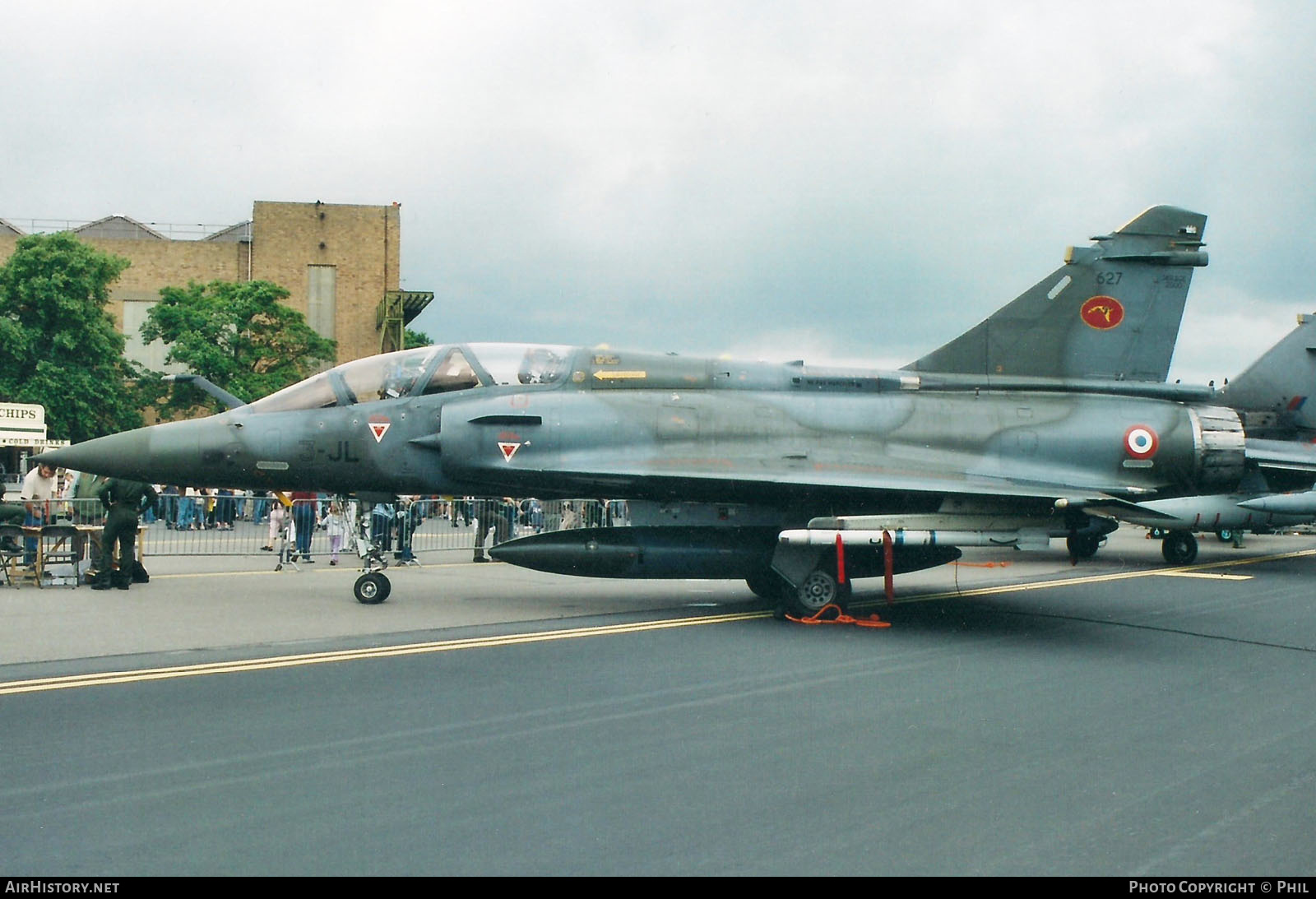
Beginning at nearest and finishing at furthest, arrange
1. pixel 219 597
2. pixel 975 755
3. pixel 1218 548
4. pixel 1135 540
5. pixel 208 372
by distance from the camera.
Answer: pixel 975 755
pixel 219 597
pixel 1218 548
pixel 1135 540
pixel 208 372

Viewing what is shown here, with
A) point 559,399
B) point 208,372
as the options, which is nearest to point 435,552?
point 559,399

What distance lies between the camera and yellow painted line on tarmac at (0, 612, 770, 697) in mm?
6930

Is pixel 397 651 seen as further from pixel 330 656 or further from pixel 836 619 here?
pixel 836 619

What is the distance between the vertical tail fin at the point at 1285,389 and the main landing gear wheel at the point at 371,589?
16.9 metres

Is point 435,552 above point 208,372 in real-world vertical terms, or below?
below

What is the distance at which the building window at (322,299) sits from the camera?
50.8 metres

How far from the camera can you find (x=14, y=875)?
3707 millimetres

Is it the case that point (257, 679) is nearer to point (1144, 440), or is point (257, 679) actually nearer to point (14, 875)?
point (14, 875)

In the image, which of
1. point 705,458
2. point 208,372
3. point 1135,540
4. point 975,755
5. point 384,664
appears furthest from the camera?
point 208,372

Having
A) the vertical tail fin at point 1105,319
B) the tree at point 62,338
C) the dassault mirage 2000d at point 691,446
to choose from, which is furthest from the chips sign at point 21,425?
the vertical tail fin at point 1105,319

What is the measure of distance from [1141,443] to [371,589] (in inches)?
327

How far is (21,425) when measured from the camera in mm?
30781
